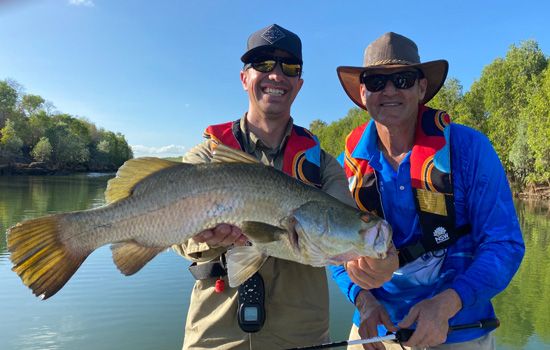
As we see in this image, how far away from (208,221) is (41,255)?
106 centimetres

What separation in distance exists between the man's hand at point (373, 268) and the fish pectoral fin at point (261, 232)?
579mm

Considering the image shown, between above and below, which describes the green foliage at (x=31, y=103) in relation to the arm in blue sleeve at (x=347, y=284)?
above

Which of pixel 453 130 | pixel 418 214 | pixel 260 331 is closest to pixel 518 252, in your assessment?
pixel 418 214

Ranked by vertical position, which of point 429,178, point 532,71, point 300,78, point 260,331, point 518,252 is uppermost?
point 532,71

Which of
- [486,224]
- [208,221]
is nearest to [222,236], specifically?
[208,221]

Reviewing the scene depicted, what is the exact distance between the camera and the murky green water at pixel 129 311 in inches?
349

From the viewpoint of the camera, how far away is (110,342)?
8.84m

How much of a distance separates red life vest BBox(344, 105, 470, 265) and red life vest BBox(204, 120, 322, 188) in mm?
588

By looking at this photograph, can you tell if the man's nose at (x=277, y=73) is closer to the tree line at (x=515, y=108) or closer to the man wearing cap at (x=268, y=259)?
the man wearing cap at (x=268, y=259)

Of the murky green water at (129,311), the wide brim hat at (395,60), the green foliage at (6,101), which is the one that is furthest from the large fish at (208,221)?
the green foliage at (6,101)

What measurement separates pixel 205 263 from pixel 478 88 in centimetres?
6027

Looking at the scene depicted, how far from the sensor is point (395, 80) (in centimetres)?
378

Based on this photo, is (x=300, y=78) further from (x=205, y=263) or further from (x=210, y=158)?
(x=205, y=263)

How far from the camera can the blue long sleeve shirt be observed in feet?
10.2
